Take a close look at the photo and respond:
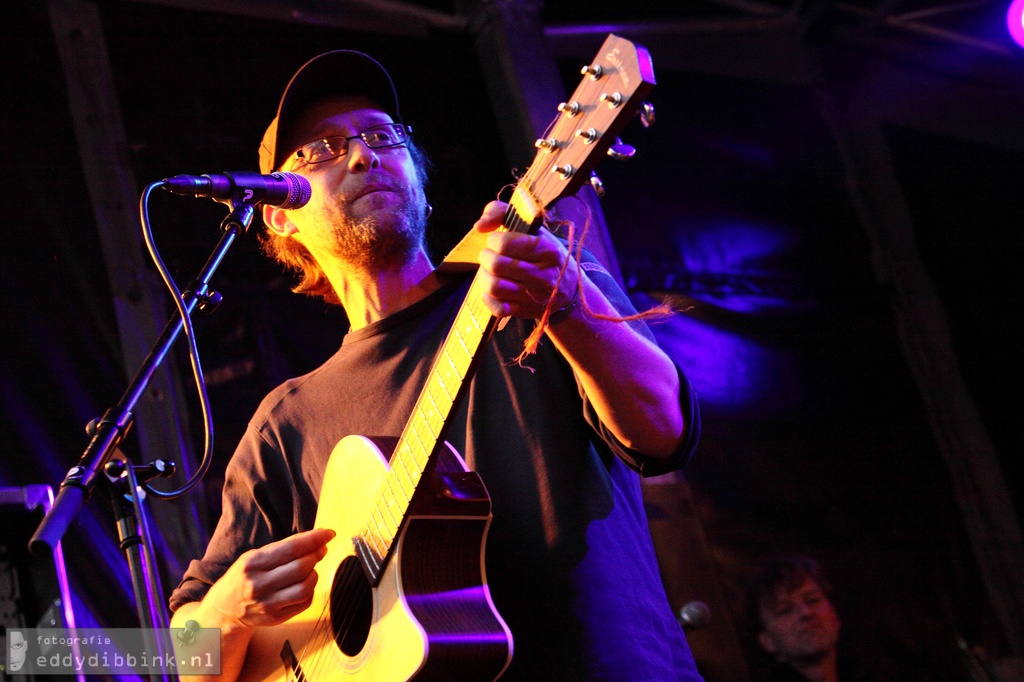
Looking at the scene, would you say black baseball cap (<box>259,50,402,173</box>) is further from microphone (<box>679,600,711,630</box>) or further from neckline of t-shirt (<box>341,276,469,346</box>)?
microphone (<box>679,600,711,630</box>)

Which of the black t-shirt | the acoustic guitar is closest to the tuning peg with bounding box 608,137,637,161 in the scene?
the acoustic guitar

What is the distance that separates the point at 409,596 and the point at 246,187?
92 cm

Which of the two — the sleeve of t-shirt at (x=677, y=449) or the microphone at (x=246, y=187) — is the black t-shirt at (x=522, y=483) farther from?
the microphone at (x=246, y=187)

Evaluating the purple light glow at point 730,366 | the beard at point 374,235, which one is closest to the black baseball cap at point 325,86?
the beard at point 374,235

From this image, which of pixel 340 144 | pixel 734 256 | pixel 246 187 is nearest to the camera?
pixel 246 187

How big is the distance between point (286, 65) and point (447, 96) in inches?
30.0

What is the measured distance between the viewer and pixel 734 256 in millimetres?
5000

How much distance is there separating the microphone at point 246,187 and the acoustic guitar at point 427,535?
0.55 meters

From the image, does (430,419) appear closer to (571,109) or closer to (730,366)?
(571,109)

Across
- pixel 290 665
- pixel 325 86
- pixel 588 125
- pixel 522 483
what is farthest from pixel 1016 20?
pixel 290 665

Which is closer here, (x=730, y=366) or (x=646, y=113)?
(x=646, y=113)

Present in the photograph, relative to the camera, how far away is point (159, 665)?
1427mm

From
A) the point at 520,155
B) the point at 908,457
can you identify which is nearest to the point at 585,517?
the point at 520,155

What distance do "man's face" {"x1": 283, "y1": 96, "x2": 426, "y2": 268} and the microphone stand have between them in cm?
75
